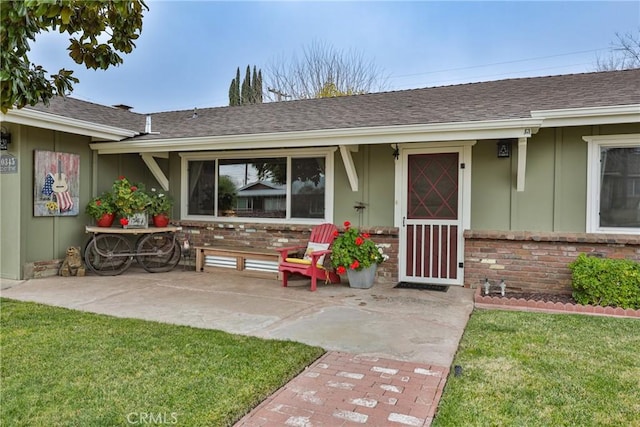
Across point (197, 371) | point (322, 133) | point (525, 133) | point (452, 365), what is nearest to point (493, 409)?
point (452, 365)

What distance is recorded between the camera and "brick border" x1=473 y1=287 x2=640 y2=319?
14.5ft

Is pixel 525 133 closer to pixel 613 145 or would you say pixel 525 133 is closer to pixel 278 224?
pixel 613 145

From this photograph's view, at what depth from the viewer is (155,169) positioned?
25.5 ft

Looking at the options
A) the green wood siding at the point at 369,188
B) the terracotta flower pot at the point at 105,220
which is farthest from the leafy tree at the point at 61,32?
the terracotta flower pot at the point at 105,220

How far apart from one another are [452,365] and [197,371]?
1797 mm

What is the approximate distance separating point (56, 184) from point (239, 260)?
2.97m

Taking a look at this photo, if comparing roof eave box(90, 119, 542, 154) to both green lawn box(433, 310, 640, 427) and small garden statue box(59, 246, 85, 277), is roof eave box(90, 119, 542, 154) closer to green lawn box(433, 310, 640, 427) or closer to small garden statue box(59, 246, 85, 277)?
small garden statue box(59, 246, 85, 277)

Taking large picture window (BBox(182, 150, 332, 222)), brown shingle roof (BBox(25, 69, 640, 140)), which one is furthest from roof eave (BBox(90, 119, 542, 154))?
large picture window (BBox(182, 150, 332, 222))

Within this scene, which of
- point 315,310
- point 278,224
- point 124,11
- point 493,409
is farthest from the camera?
point 278,224

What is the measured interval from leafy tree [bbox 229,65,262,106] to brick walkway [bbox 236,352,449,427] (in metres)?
18.3

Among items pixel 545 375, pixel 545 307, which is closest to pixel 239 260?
pixel 545 307

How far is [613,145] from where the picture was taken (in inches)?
203

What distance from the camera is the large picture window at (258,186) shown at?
22.4ft

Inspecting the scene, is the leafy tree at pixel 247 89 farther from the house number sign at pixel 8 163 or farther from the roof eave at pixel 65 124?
the house number sign at pixel 8 163
